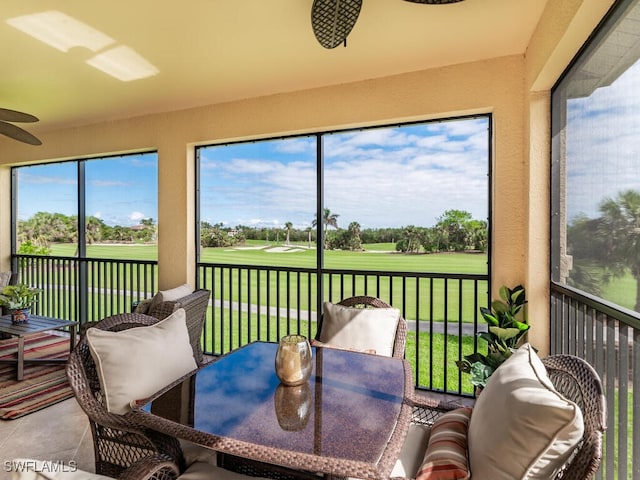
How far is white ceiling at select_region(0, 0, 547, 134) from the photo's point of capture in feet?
7.18

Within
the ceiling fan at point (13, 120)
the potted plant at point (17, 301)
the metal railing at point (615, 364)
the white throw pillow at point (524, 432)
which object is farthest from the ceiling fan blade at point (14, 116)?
the metal railing at point (615, 364)

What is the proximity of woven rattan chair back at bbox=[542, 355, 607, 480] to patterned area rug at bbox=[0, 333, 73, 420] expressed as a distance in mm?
2918

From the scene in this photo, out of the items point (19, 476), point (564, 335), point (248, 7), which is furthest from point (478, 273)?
point (19, 476)

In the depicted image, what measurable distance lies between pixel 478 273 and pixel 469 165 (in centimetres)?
90

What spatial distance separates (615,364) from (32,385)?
4211mm

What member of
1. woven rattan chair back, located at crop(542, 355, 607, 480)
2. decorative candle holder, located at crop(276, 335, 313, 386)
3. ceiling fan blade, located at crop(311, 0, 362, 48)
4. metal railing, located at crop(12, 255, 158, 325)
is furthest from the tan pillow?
woven rattan chair back, located at crop(542, 355, 607, 480)

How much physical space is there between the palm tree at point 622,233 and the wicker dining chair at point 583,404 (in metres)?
0.40

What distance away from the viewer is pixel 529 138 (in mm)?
2545

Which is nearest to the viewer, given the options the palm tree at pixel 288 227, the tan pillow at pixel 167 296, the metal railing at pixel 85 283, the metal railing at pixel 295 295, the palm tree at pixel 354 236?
the tan pillow at pixel 167 296

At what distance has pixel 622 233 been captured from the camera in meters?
1.53

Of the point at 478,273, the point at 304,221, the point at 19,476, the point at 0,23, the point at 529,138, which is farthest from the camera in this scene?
the point at 304,221

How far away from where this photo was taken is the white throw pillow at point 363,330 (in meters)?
2.25

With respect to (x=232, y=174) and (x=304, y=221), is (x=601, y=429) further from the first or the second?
(x=232, y=174)

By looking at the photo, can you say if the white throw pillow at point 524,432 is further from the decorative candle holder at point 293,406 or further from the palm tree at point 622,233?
the palm tree at point 622,233
